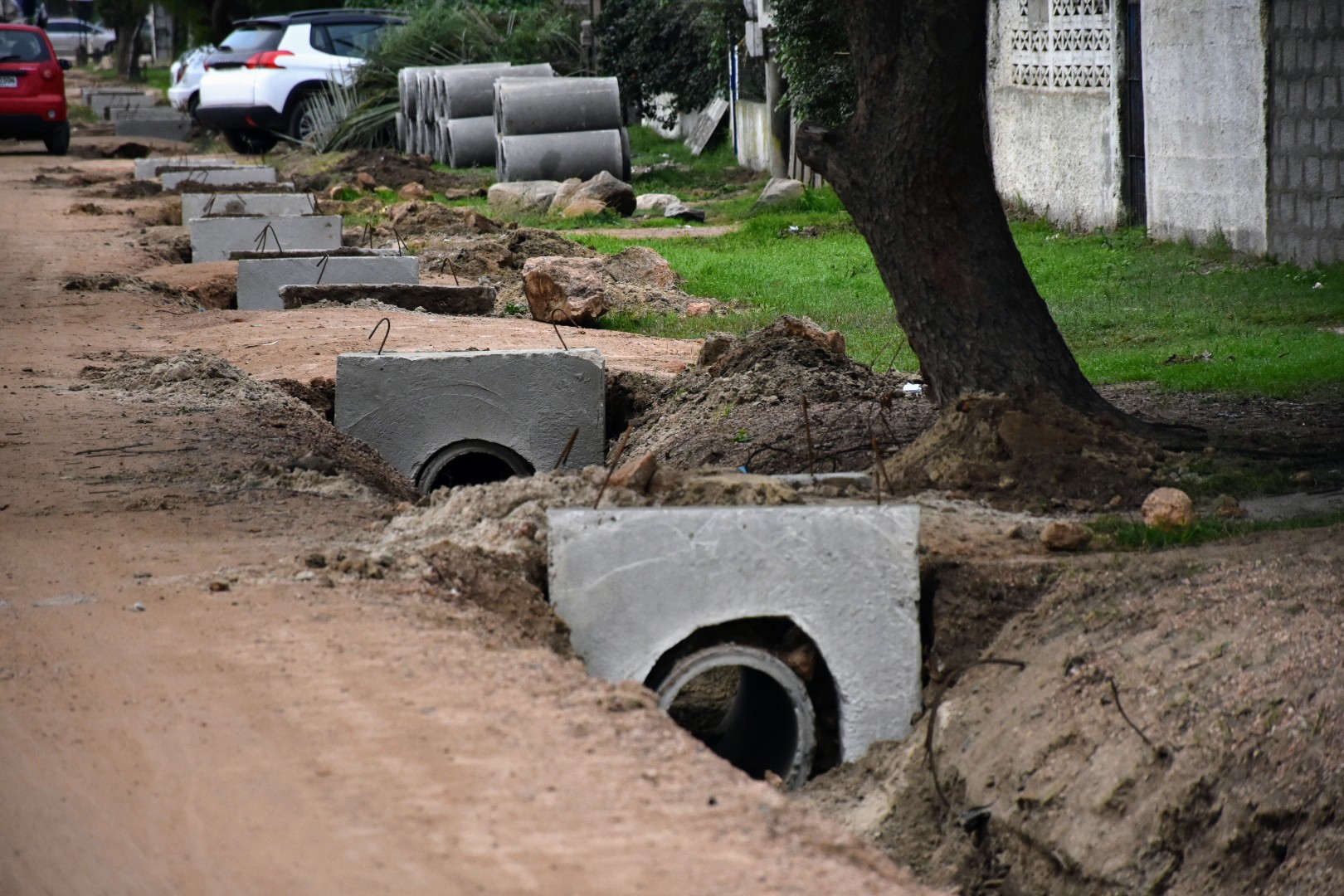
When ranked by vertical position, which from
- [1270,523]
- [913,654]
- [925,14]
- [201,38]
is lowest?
[913,654]

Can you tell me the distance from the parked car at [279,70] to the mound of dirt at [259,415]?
1577 cm

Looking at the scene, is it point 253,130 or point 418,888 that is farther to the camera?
point 253,130

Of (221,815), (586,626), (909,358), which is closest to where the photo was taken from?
(221,815)

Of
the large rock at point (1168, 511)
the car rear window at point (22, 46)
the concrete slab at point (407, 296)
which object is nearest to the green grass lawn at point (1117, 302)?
the concrete slab at point (407, 296)

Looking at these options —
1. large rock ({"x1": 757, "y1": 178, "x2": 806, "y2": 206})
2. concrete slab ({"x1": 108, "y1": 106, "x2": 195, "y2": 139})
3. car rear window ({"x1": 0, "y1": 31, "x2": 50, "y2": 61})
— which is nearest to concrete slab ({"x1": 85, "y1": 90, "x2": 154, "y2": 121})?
concrete slab ({"x1": 108, "y1": 106, "x2": 195, "y2": 139})

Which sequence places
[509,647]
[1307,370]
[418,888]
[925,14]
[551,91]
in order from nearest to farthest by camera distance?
[418,888] < [509,647] < [925,14] < [1307,370] < [551,91]

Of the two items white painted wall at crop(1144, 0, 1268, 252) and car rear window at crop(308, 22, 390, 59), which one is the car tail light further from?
white painted wall at crop(1144, 0, 1268, 252)

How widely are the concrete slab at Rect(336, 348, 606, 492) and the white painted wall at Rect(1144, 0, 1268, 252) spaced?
582cm

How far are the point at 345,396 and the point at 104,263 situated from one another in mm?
6992

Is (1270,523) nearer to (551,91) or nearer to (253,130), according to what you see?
(551,91)

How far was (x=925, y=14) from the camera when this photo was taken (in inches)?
230

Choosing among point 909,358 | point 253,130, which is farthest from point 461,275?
point 253,130

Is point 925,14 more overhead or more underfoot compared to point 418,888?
more overhead

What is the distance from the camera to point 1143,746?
155 inches
